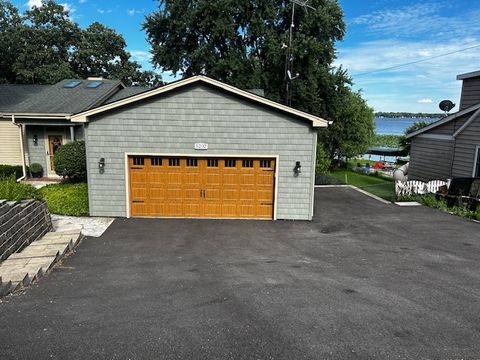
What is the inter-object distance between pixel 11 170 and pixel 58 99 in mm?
4606

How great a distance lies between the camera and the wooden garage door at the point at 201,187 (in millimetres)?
12484

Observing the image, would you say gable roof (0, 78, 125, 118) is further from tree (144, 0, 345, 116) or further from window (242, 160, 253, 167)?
window (242, 160, 253, 167)

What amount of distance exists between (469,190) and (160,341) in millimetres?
14067

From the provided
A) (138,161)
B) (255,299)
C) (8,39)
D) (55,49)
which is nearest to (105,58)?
(55,49)

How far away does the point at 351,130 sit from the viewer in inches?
1508

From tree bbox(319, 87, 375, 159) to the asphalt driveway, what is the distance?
27826 millimetres

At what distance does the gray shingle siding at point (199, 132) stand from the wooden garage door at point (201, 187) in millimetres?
377

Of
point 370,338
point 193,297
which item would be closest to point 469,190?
point 370,338

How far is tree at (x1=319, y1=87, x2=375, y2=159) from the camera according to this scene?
3778 centimetres

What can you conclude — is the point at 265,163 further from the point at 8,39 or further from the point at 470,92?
the point at 8,39

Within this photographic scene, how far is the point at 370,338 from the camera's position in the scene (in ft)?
15.8

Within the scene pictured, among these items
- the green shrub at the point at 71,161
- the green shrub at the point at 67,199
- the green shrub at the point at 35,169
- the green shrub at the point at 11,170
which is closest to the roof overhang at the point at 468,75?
the green shrub at the point at 67,199

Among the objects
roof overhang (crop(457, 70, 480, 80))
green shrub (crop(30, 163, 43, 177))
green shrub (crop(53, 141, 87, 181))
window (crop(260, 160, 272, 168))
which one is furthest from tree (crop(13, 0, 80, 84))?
roof overhang (crop(457, 70, 480, 80))

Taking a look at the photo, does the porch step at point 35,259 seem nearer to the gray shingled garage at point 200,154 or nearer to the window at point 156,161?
the gray shingled garage at point 200,154
